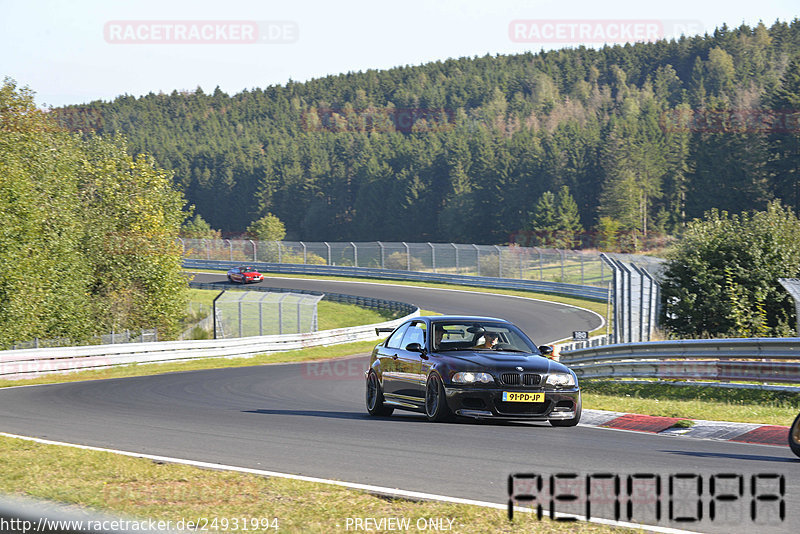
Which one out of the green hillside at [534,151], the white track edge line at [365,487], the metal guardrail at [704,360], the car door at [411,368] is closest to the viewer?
the white track edge line at [365,487]

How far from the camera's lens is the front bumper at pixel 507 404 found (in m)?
10.8

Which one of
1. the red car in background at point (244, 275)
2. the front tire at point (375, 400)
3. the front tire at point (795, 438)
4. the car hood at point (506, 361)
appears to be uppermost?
the car hood at point (506, 361)

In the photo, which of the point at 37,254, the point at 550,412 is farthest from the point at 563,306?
the point at 550,412

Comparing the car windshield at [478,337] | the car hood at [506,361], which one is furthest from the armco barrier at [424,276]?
the car hood at [506,361]

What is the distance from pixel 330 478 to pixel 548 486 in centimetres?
185

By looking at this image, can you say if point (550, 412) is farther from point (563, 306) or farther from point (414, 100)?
point (414, 100)

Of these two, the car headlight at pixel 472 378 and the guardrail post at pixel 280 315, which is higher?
the car headlight at pixel 472 378

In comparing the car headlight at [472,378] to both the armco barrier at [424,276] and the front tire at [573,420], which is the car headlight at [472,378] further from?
the armco barrier at [424,276]

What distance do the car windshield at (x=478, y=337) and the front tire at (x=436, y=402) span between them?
0.61 metres

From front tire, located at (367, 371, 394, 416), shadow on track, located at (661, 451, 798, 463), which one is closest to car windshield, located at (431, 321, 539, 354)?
front tire, located at (367, 371, 394, 416)

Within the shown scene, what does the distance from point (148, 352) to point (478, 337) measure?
761 inches

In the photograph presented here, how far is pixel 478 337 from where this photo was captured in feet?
39.8

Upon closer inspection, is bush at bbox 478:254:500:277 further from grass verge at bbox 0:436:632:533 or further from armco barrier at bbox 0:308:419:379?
grass verge at bbox 0:436:632:533

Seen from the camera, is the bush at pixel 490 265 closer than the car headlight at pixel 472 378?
No
